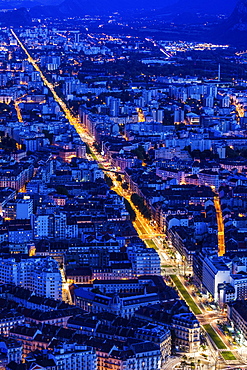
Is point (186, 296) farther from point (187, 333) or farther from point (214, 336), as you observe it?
point (187, 333)

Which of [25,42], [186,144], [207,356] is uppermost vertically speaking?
[25,42]

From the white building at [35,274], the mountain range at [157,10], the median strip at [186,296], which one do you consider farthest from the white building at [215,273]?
the mountain range at [157,10]

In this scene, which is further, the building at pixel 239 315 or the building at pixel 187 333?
the building at pixel 239 315

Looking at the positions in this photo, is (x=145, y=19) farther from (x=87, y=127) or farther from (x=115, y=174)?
(x=115, y=174)

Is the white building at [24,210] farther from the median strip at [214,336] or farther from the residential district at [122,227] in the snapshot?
the median strip at [214,336]

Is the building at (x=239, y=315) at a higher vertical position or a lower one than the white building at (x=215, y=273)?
lower

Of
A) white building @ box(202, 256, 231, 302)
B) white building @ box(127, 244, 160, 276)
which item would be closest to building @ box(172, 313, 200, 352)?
white building @ box(202, 256, 231, 302)

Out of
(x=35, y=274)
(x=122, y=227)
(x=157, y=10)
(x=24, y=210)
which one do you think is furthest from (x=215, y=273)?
(x=157, y=10)

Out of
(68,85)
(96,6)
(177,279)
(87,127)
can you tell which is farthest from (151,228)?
(96,6)

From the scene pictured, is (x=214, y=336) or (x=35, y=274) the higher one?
(x=35, y=274)
